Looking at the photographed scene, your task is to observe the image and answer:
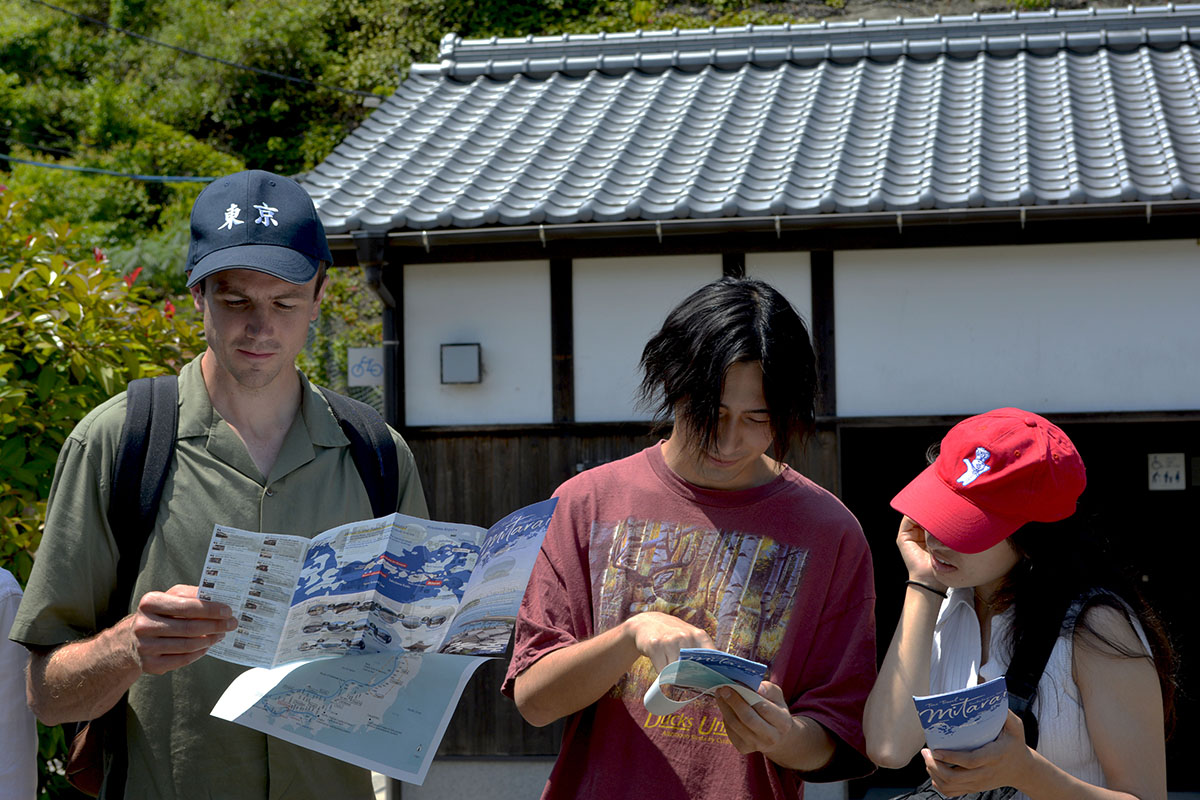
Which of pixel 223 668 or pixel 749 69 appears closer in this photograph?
pixel 223 668

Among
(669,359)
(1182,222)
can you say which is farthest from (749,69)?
(669,359)

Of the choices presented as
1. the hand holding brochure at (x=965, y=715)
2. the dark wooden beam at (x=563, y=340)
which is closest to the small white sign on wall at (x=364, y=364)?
the dark wooden beam at (x=563, y=340)

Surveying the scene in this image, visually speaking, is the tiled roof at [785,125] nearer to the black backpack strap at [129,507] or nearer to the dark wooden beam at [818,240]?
the dark wooden beam at [818,240]

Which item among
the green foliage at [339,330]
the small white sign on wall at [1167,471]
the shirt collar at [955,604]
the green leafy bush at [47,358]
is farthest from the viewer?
the green foliage at [339,330]

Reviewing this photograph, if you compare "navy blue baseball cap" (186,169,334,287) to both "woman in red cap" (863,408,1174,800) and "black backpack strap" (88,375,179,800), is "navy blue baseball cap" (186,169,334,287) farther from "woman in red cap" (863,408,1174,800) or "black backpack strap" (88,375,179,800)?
"woman in red cap" (863,408,1174,800)

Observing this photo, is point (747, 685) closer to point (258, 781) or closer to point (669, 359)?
point (669, 359)

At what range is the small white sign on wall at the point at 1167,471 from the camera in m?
7.43

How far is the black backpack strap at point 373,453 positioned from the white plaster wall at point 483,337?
3.97m

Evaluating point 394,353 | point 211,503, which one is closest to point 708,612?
point 211,503

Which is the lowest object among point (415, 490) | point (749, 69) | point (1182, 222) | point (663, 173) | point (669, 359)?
point (415, 490)

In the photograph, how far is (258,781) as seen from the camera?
1913 mm

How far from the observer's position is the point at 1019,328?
5840mm

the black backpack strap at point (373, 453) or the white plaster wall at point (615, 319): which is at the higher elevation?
the white plaster wall at point (615, 319)

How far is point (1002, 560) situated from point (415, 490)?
3.60 ft
